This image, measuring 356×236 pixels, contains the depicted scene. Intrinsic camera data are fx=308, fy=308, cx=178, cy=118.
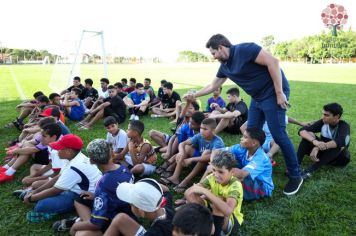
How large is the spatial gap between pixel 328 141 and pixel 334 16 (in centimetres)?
7285

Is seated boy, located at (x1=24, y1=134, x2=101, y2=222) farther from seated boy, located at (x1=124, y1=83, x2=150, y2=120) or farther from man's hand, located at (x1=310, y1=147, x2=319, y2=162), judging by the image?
seated boy, located at (x1=124, y1=83, x2=150, y2=120)

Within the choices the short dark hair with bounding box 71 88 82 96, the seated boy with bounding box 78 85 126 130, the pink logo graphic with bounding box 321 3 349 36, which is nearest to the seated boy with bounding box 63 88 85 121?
the seated boy with bounding box 78 85 126 130

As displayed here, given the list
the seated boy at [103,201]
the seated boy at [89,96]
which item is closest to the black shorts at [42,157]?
the seated boy at [103,201]

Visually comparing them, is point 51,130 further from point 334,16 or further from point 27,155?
point 334,16

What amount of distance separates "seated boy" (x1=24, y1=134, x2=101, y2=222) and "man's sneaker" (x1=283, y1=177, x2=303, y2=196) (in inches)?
93.4

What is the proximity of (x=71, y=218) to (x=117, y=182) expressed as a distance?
3.12 feet

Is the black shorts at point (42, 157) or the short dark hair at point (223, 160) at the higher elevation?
the short dark hair at point (223, 160)

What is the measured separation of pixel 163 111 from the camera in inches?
360

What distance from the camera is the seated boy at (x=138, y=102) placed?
916 centimetres

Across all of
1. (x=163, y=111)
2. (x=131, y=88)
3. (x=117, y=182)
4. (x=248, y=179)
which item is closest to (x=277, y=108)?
(x=248, y=179)

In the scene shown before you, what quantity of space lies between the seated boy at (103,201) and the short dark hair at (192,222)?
114cm

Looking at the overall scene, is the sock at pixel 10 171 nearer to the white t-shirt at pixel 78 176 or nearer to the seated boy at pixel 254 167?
the white t-shirt at pixel 78 176

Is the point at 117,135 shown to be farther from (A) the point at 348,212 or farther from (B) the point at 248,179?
(A) the point at 348,212

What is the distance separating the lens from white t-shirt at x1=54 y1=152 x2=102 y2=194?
3.35 meters
